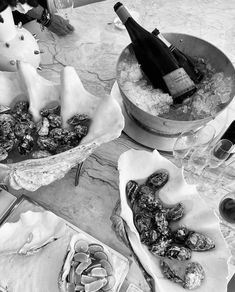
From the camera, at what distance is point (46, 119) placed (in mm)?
721

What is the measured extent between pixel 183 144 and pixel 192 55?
273 mm

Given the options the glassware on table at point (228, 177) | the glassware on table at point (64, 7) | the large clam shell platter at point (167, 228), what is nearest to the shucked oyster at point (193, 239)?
the large clam shell platter at point (167, 228)

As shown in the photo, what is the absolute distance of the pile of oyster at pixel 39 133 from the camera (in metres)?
0.68

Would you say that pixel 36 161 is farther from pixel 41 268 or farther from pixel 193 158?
pixel 193 158

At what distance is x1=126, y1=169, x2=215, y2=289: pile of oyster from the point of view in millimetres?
604

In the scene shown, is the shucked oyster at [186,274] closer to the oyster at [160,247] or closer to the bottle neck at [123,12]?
the oyster at [160,247]

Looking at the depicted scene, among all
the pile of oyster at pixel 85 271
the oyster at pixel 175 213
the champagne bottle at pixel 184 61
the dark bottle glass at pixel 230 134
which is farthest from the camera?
the champagne bottle at pixel 184 61

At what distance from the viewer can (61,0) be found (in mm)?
949

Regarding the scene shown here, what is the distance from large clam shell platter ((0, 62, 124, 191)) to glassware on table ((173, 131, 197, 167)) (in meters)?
0.21

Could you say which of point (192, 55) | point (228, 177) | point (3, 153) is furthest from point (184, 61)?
point (3, 153)

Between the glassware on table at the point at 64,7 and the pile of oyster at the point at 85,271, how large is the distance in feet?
2.26

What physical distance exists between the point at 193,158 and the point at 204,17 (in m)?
0.67

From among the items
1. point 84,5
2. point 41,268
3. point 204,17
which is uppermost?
point 204,17

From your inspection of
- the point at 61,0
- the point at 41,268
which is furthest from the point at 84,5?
the point at 41,268
